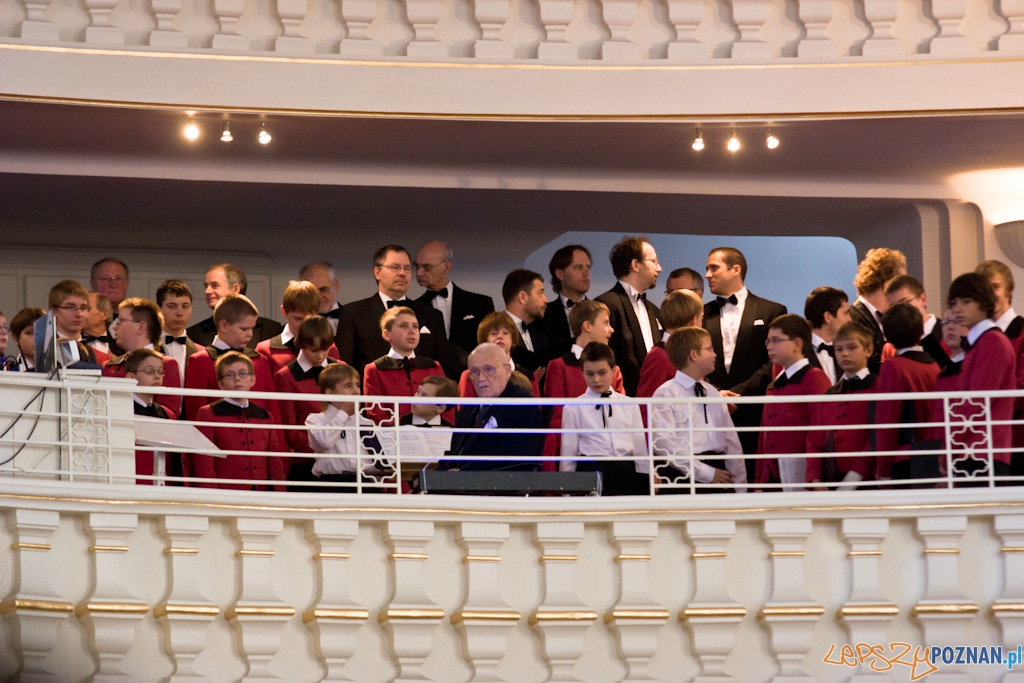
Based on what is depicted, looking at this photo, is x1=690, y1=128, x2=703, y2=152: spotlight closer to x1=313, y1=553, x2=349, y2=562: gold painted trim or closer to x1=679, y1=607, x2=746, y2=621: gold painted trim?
x1=679, y1=607, x2=746, y2=621: gold painted trim

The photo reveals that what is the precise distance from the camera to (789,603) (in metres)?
7.85

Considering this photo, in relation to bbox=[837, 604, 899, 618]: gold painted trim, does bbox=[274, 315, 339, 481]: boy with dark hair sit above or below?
above

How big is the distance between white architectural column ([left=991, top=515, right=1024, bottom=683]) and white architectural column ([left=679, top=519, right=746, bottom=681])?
1.36 m

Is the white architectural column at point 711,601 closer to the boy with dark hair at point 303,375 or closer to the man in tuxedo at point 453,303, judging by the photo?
the boy with dark hair at point 303,375

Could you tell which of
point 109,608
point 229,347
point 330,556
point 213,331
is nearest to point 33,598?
point 109,608

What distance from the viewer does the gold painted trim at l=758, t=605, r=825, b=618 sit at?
7.83 meters

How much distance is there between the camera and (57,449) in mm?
7578

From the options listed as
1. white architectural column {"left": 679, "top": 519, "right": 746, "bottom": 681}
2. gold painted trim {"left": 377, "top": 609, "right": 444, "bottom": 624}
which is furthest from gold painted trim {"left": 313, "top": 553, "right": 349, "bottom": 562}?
white architectural column {"left": 679, "top": 519, "right": 746, "bottom": 681}

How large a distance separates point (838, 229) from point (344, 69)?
16.1 feet

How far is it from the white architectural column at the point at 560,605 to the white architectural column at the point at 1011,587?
215 centimetres

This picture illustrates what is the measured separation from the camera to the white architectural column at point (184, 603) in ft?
24.6

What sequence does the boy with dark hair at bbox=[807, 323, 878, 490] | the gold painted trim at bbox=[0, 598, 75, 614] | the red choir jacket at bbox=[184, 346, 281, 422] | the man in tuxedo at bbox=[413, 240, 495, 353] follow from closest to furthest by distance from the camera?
1. the gold painted trim at bbox=[0, 598, 75, 614]
2. the boy with dark hair at bbox=[807, 323, 878, 490]
3. the red choir jacket at bbox=[184, 346, 281, 422]
4. the man in tuxedo at bbox=[413, 240, 495, 353]

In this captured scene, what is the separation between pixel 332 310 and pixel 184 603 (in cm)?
294

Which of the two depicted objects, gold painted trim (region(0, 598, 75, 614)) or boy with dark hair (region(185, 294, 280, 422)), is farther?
boy with dark hair (region(185, 294, 280, 422))
